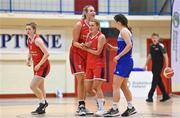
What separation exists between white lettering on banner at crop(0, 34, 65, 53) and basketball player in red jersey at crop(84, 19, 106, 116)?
9.47 meters

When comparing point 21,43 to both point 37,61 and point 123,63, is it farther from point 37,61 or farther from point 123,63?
point 123,63

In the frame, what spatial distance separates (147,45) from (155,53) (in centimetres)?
529

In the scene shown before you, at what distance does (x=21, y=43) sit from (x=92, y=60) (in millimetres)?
9698

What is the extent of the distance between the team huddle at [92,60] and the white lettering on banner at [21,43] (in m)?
8.77

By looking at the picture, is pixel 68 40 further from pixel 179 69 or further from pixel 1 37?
pixel 179 69

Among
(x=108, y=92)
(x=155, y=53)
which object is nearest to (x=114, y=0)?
(x=108, y=92)

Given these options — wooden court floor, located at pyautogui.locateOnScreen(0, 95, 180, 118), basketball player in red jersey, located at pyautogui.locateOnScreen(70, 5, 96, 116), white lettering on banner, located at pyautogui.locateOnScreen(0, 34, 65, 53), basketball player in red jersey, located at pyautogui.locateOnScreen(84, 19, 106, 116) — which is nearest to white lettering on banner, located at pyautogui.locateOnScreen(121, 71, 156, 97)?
white lettering on banner, located at pyautogui.locateOnScreen(0, 34, 65, 53)

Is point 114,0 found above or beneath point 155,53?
above

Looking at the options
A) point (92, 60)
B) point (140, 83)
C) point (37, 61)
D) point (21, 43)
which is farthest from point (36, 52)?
point (21, 43)

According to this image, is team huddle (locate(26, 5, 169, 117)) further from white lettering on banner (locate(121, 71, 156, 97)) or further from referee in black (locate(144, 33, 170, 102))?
white lettering on banner (locate(121, 71, 156, 97))

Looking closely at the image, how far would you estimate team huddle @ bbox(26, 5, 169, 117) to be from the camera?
9.34m

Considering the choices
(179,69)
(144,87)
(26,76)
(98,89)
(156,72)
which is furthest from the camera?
(26,76)

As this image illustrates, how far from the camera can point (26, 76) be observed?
61.3 feet

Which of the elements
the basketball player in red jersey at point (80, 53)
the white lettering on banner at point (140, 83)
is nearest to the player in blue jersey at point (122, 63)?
the basketball player in red jersey at point (80, 53)
